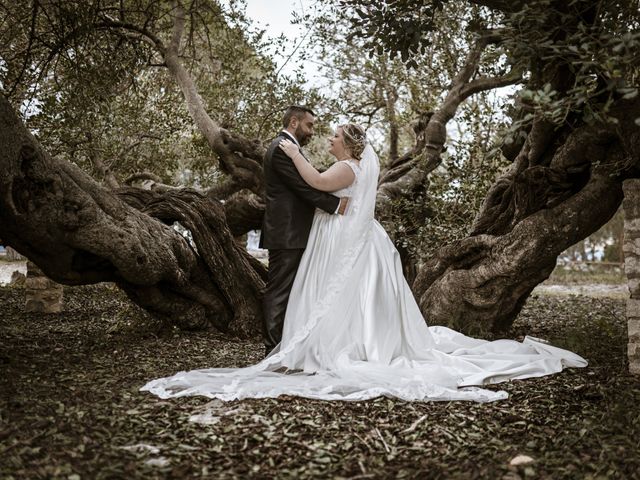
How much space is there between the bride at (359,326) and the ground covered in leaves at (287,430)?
1.43 ft

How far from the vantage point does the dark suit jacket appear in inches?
251

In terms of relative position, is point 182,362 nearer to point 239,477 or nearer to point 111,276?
point 111,276

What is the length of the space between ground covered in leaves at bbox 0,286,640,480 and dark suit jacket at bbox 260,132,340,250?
146cm

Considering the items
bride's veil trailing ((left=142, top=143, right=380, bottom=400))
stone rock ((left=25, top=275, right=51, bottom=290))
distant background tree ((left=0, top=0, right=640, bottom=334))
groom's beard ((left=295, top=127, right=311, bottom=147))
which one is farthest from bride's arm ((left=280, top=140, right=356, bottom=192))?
stone rock ((left=25, top=275, right=51, bottom=290))

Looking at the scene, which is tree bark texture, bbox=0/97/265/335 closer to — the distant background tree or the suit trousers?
the distant background tree

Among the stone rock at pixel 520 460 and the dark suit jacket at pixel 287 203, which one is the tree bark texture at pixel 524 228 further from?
the stone rock at pixel 520 460

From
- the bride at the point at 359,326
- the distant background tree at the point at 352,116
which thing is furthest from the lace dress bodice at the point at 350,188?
the distant background tree at the point at 352,116

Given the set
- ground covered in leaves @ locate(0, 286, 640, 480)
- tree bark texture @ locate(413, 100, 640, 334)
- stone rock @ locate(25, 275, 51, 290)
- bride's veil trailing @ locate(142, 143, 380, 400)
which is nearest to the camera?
ground covered in leaves @ locate(0, 286, 640, 480)

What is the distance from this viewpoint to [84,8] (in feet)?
24.9

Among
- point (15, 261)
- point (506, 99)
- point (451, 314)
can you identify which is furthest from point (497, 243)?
point (15, 261)

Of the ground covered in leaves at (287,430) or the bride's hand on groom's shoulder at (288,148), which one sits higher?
the bride's hand on groom's shoulder at (288,148)

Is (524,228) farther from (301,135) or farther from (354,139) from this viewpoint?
(301,135)

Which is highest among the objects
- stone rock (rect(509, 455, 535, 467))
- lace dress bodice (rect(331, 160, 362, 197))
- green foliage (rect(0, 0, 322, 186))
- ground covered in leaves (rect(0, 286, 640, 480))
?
green foliage (rect(0, 0, 322, 186))

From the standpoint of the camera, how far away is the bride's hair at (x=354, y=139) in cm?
644
